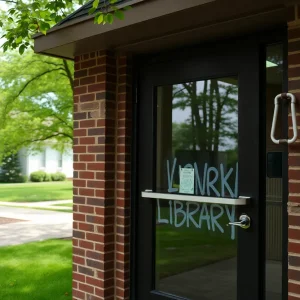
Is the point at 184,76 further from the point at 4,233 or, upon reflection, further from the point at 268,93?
the point at 4,233

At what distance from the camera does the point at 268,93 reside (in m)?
3.31

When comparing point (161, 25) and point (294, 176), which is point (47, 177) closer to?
point (161, 25)

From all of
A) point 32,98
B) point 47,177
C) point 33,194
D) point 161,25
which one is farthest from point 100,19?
point 47,177

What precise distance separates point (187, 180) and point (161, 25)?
1.28 metres

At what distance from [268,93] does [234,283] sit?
1507 millimetres

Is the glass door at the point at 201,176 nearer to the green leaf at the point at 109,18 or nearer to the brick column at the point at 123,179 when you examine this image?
the brick column at the point at 123,179

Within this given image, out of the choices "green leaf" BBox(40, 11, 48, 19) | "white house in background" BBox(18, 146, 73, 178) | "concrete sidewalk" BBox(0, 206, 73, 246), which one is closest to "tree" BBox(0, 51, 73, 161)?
"concrete sidewalk" BBox(0, 206, 73, 246)

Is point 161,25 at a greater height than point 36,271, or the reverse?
point 161,25

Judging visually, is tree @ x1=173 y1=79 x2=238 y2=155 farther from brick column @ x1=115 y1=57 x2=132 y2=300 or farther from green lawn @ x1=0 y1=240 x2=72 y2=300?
green lawn @ x1=0 y1=240 x2=72 y2=300

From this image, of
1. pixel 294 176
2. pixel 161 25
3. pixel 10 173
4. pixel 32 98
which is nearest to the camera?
pixel 294 176

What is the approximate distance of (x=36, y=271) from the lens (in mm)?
6203

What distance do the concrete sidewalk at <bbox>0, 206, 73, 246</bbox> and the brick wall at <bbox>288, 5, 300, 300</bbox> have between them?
6861 millimetres

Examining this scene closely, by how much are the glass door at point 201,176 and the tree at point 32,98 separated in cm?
565

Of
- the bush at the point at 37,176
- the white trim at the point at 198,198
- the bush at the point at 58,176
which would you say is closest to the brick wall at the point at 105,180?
the white trim at the point at 198,198
